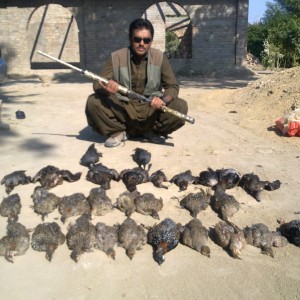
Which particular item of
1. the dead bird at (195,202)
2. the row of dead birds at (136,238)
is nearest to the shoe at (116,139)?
the dead bird at (195,202)

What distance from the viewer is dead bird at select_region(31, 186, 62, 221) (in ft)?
12.2

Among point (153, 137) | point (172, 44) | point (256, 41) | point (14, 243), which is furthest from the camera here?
point (256, 41)

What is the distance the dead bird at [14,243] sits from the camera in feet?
10.1

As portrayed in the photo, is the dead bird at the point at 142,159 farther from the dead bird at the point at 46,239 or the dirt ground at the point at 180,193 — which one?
the dead bird at the point at 46,239

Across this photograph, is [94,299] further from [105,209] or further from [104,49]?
[104,49]

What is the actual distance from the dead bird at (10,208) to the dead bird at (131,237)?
1.04 meters

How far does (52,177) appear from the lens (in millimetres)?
4246

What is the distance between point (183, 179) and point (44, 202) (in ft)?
4.83

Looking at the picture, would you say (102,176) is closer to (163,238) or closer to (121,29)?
(163,238)

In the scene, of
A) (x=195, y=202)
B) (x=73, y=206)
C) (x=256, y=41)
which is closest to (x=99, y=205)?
(x=73, y=206)

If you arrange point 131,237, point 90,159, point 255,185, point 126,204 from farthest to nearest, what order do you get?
1. point 90,159
2. point 255,185
3. point 126,204
4. point 131,237

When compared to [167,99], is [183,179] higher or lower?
lower

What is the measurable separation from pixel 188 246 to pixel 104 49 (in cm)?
1557

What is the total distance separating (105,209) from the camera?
3.71 metres
